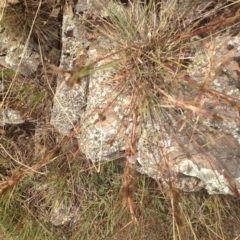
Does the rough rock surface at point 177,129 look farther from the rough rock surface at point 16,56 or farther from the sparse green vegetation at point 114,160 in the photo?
the rough rock surface at point 16,56

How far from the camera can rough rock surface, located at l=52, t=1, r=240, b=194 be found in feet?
4.11

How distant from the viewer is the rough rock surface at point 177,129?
1252mm

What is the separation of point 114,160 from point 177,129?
0.49m

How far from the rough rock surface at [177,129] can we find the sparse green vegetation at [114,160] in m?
0.04

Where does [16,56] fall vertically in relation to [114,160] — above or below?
above

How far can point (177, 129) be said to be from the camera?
1336 millimetres

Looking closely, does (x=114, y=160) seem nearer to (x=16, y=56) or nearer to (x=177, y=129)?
(x=177, y=129)

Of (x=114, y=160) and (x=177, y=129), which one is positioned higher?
(x=177, y=129)

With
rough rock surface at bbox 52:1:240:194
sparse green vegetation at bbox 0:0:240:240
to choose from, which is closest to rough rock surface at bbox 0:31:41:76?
sparse green vegetation at bbox 0:0:240:240

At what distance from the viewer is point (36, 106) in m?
1.81

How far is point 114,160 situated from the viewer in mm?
1682

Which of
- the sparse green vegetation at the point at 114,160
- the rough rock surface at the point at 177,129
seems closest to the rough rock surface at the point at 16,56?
the sparse green vegetation at the point at 114,160

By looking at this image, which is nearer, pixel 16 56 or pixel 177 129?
pixel 177 129

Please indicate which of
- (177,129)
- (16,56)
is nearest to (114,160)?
(177,129)
